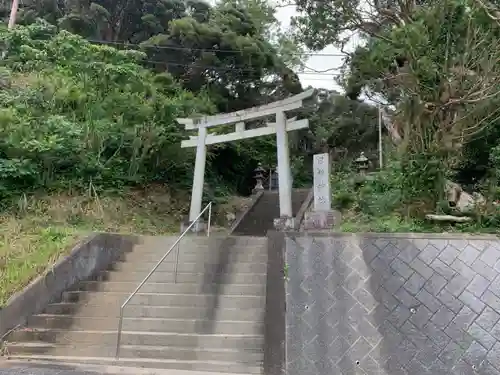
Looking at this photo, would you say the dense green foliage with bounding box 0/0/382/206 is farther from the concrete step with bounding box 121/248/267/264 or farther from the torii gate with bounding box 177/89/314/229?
the concrete step with bounding box 121/248/267/264

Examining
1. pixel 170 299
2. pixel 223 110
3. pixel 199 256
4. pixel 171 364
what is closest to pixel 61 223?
pixel 199 256

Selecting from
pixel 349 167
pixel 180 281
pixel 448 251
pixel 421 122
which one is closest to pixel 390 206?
pixel 421 122

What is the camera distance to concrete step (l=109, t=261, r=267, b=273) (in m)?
7.25

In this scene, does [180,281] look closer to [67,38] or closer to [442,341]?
[442,341]

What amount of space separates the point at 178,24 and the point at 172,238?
37.0ft

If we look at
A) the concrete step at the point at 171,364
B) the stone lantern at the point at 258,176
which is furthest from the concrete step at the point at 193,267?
the stone lantern at the point at 258,176

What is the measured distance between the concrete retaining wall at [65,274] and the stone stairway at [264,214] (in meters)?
4.61

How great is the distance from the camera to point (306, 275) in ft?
18.9

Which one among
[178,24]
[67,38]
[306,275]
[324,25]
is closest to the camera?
[306,275]

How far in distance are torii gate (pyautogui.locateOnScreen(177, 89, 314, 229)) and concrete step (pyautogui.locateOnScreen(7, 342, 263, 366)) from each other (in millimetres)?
5219

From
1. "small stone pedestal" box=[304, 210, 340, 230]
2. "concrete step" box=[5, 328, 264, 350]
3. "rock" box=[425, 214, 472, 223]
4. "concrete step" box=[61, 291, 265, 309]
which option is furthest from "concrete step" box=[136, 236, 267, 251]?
"rock" box=[425, 214, 472, 223]

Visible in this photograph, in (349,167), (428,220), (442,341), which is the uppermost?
(349,167)

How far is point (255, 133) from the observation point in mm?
11180

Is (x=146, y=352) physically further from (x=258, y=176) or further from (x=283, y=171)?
(x=258, y=176)
